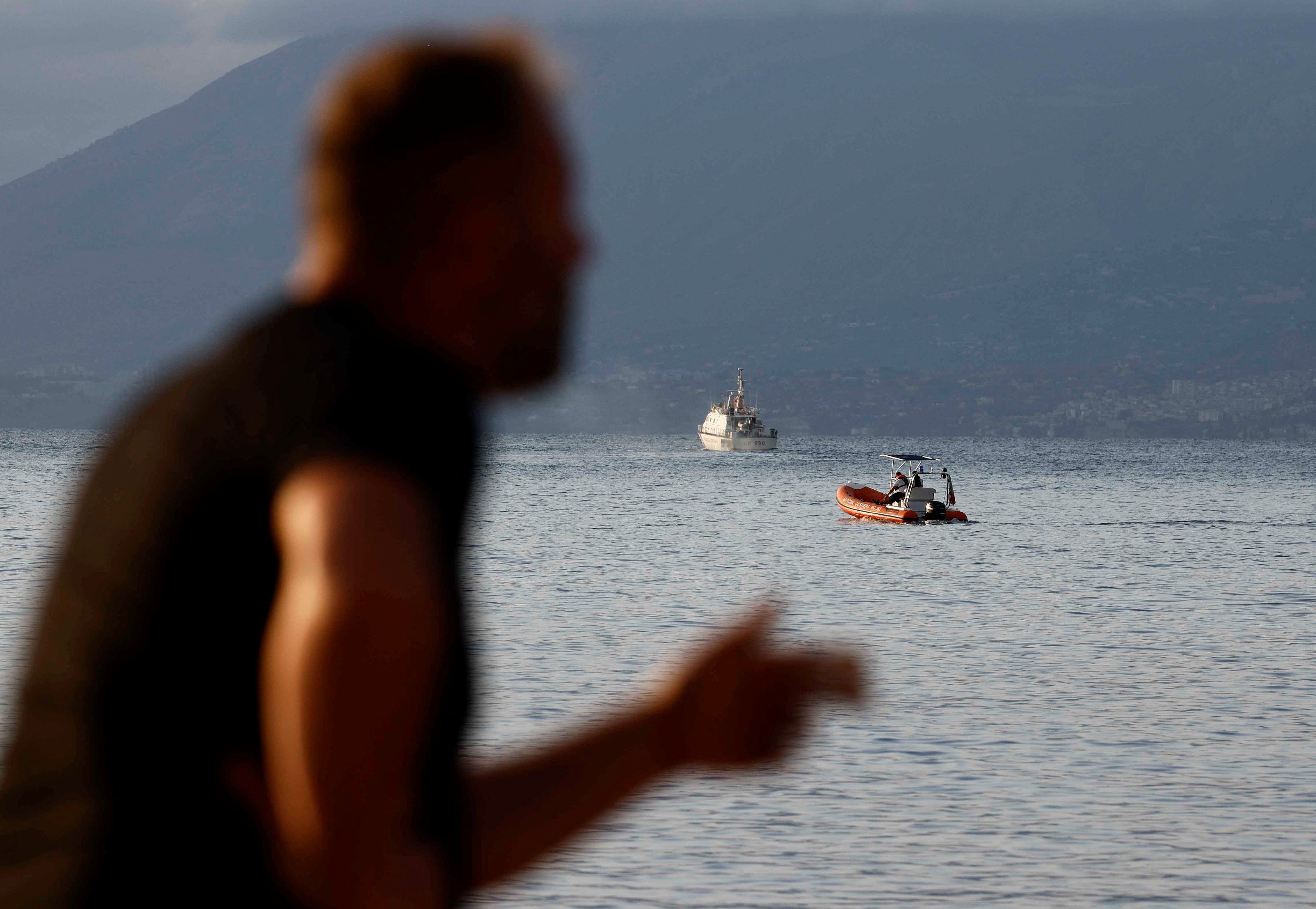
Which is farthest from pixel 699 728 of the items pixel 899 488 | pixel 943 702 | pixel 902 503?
Answer: pixel 899 488

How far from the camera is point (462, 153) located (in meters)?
2.10

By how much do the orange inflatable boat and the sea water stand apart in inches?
43.7

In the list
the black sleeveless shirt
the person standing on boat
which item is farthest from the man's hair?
the person standing on boat

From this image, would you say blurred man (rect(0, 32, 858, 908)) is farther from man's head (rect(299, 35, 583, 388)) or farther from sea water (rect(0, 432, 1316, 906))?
sea water (rect(0, 432, 1316, 906))

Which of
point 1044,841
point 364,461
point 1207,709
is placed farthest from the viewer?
point 1207,709

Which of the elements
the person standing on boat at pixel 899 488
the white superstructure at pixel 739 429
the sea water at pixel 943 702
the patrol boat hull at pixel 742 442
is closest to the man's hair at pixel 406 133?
the sea water at pixel 943 702

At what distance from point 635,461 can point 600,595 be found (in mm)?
126894

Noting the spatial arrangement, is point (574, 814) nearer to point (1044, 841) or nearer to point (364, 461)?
point (364, 461)

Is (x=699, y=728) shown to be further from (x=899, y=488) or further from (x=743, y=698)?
(x=899, y=488)

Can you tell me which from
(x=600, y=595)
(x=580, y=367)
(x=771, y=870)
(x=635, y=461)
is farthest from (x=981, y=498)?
(x=580, y=367)

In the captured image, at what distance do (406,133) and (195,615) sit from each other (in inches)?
21.5

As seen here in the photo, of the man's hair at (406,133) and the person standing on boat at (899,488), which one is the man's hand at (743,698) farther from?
the person standing on boat at (899,488)

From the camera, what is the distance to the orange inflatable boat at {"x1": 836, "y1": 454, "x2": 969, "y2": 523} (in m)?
62.3

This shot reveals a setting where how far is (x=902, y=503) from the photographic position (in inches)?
2491
